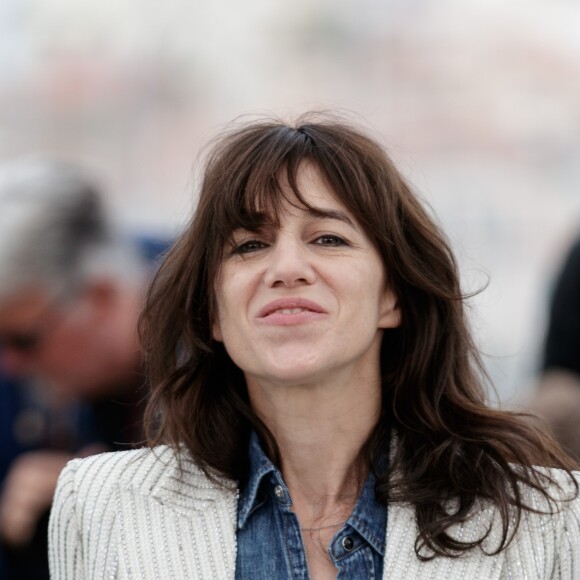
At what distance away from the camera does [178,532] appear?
2525 millimetres

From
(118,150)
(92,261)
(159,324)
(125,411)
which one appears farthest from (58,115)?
(159,324)

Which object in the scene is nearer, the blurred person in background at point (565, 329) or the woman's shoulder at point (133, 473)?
the woman's shoulder at point (133, 473)

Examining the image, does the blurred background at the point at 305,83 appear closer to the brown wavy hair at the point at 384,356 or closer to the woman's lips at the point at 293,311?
the brown wavy hair at the point at 384,356

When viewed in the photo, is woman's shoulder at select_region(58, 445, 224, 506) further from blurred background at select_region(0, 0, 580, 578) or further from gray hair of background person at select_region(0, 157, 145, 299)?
blurred background at select_region(0, 0, 580, 578)

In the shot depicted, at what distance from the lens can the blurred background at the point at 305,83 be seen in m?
5.66

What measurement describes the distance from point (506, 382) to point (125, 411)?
197 cm

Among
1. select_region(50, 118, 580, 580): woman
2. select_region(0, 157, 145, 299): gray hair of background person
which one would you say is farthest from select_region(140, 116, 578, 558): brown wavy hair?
select_region(0, 157, 145, 299): gray hair of background person

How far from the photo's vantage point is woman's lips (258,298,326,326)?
242 cm

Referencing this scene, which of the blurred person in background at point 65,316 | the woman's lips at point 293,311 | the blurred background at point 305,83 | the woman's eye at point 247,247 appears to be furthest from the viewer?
the blurred background at point 305,83

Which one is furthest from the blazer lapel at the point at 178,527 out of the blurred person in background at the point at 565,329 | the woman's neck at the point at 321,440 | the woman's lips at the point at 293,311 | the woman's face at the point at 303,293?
the blurred person in background at the point at 565,329

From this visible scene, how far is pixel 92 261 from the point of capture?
404 cm

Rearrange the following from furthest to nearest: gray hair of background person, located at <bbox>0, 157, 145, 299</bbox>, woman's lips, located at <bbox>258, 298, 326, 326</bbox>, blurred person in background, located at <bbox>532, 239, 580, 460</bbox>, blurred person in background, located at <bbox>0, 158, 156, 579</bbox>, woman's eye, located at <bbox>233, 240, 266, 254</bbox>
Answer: blurred person in background, located at <bbox>532, 239, 580, 460</bbox> < gray hair of background person, located at <bbox>0, 157, 145, 299</bbox> < blurred person in background, located at <bbox>0, 158, 156, 579</bbox> < woman's eye, located at <bbox>233, 240, 266, 254</bbox> < woman's lips, located at <bbox>258, 298, 326, 326</bbox>

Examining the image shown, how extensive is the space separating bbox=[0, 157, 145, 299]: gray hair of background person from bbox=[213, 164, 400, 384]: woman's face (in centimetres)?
151

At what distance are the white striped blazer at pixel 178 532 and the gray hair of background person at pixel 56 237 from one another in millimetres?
1345
